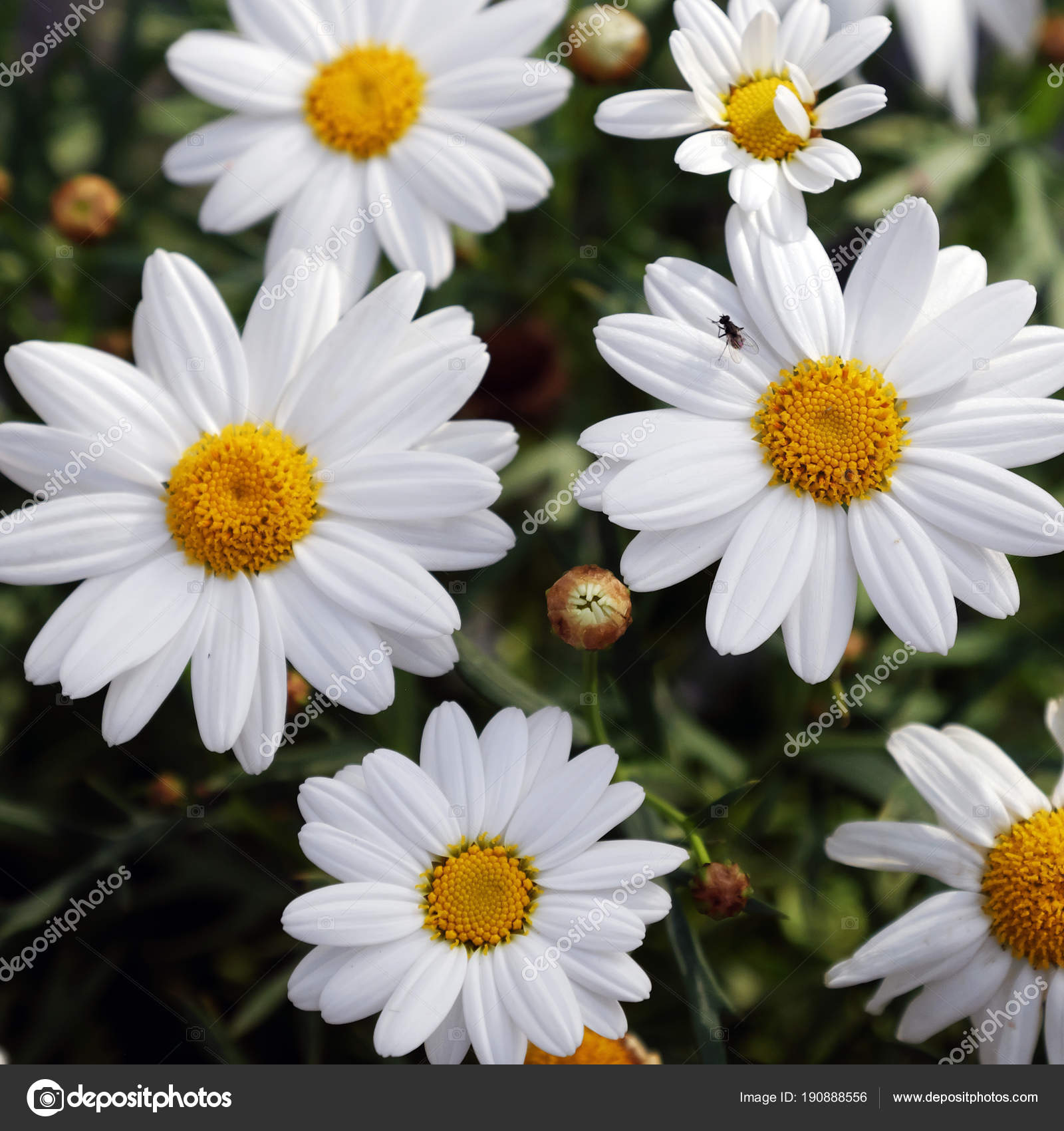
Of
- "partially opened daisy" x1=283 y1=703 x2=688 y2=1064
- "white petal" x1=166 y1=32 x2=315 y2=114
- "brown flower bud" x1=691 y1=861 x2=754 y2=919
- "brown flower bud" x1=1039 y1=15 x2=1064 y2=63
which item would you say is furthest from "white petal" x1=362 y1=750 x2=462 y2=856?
"brown flower bud" x1=1039 y1=15 x2=1064 y2=63

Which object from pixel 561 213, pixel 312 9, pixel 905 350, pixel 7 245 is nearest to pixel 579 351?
pixel 561 213

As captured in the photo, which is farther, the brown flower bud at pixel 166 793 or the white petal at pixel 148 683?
the brown flower bud at pixel 166 793

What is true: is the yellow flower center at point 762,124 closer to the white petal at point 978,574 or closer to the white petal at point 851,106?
the white petal at point 851,106

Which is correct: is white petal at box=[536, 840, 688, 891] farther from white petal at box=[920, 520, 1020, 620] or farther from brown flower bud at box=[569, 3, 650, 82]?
brown flower bud at box=[569, 3, 650, 82]

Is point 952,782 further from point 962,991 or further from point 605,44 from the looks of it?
point 605,44

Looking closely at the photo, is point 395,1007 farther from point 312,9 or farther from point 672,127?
point 312,9

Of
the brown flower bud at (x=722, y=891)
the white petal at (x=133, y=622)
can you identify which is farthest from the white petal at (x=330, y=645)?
the brown flower bud at (x=722, y=891)
